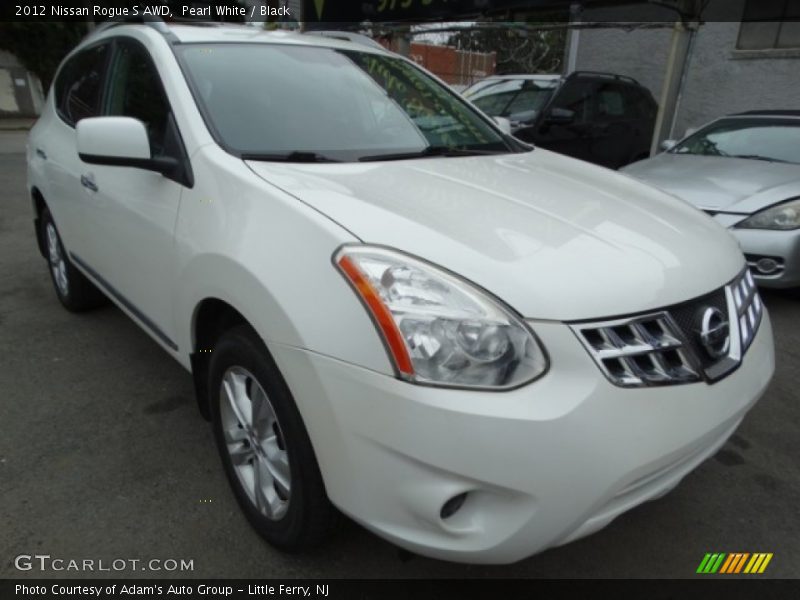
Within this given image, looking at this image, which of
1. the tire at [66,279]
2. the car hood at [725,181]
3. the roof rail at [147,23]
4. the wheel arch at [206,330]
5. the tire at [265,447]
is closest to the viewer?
the tire at [265,447]

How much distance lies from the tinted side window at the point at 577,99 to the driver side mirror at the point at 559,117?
25 cm

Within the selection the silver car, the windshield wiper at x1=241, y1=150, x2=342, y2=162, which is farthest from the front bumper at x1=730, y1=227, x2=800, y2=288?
the windshield wiper at x1=241, y1=150, x2=342, y2=162

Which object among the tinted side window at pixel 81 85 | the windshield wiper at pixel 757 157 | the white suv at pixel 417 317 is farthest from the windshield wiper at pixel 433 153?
the windshield wiper at pixel 757 157

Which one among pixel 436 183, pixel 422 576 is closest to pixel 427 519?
pixel 422 576

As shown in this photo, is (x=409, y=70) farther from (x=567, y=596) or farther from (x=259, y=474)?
(x=567, y=596)

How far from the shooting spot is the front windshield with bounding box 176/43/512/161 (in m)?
2.18

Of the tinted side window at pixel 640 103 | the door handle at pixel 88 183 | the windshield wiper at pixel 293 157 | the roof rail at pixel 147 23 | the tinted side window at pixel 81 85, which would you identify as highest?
the roof rail at pixel 147 23

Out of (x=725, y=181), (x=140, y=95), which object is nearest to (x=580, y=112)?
(x=725, y=181)

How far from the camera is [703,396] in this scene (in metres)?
1.52

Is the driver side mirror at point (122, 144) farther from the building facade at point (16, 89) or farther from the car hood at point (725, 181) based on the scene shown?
the building facade at point (16, 89)

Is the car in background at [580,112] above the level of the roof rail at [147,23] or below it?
below

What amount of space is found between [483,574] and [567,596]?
262 millimetres

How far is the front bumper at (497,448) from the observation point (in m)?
1.33

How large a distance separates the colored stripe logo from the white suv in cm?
53
